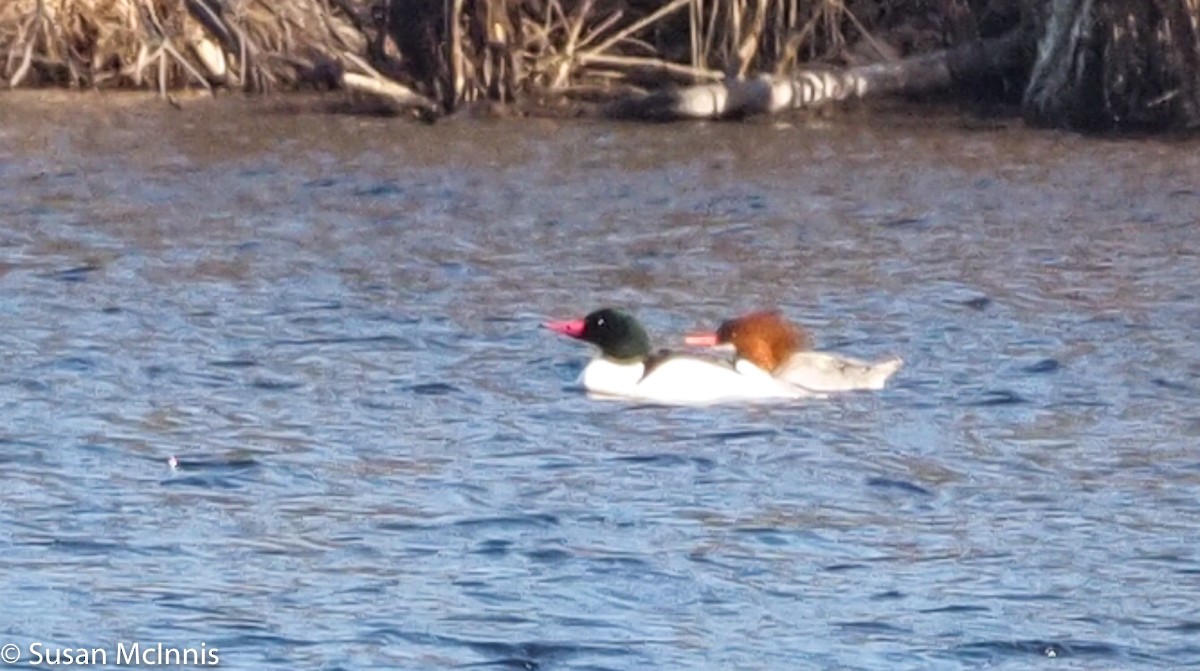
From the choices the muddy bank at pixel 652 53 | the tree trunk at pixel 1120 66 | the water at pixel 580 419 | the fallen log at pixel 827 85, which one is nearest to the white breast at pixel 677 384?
the water at pixel 580 419

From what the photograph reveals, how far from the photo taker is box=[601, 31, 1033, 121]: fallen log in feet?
58.2

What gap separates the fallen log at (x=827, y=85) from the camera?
17734 millimetres

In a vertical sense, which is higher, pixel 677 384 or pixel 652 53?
pixel 677 384

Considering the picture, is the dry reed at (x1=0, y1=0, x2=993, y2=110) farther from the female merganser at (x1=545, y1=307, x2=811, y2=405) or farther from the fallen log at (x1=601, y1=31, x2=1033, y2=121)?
the female merganser at (x1=545, y1=307, x2=811, y2=405)

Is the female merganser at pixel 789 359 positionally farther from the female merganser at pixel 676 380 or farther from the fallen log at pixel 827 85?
the fallen log at pixel 827 85

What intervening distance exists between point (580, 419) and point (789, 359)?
3.14 feet

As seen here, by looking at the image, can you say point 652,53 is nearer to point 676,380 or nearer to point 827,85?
point 827,85

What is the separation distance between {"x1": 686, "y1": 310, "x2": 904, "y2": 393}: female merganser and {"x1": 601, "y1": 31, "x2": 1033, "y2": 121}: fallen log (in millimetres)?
7496

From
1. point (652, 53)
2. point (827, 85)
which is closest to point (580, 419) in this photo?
point (827, 85)

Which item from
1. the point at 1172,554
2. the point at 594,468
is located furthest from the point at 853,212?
the point at 1172,554

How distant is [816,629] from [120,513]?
6.73 feet

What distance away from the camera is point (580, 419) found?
907 centimetres

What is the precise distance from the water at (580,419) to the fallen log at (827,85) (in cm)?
165

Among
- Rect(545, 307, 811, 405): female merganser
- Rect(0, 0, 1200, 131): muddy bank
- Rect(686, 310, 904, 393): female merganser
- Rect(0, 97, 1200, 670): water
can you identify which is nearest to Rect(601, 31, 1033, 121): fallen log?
Rect(0, 0, 1200, 131): muddy bank
